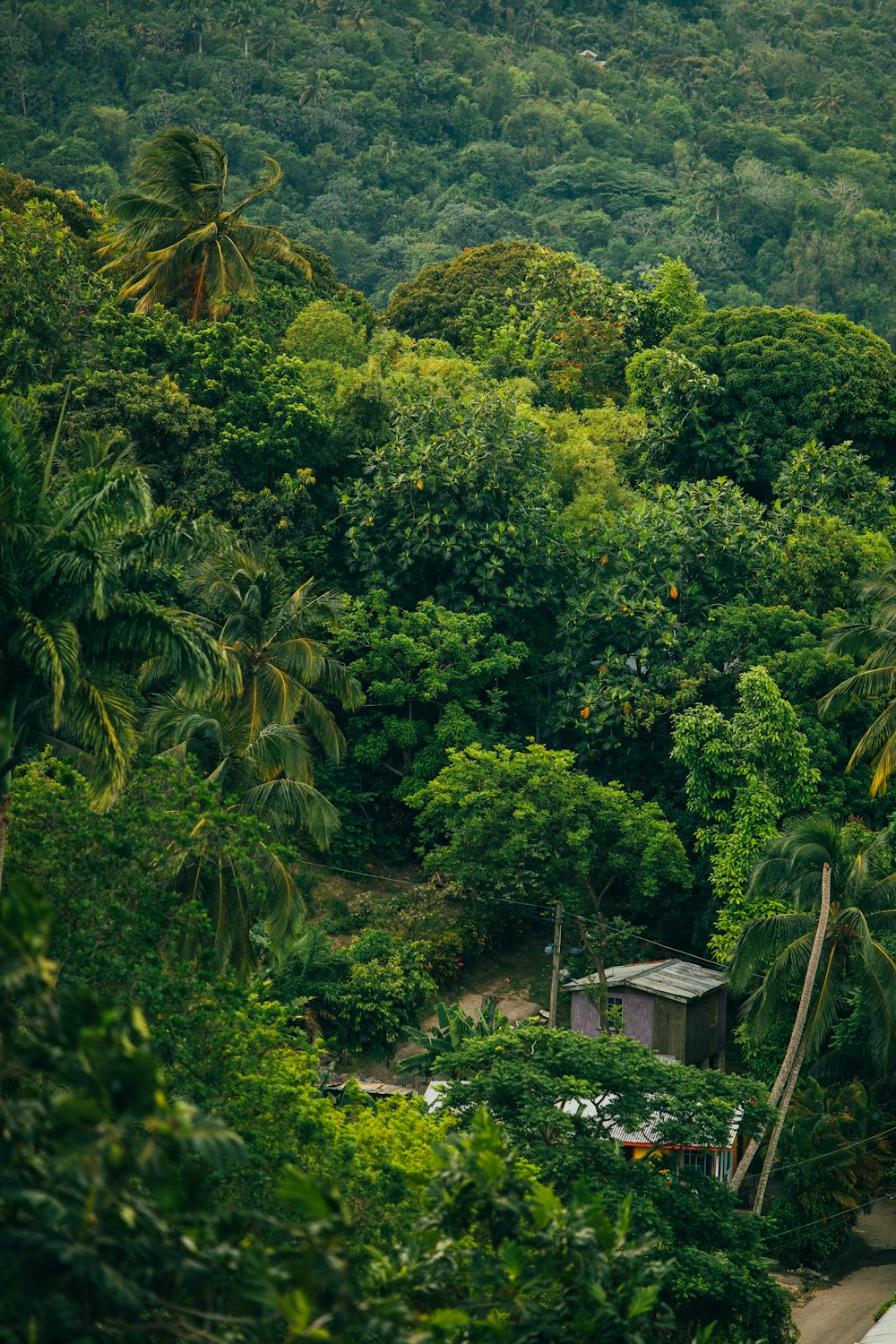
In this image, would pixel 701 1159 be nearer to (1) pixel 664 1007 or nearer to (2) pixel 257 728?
(1) pixel 664 1007

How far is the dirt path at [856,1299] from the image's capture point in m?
22.7

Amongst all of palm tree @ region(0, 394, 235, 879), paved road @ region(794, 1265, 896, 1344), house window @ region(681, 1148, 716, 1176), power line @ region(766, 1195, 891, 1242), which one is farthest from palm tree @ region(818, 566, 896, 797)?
palm tree @ region(0, 394, 235, 879)

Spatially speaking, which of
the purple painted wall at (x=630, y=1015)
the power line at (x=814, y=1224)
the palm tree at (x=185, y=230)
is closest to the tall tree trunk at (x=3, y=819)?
the purple painted wall at (x=630, y=1015)

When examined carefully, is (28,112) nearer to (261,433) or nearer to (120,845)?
(261,433)

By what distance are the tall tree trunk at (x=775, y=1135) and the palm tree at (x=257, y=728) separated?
26.1 feet

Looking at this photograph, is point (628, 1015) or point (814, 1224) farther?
point (628, 1015)

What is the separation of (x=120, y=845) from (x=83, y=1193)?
8094 mm

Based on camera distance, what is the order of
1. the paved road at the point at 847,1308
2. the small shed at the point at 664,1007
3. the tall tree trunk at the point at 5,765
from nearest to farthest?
the tall tree trunk at the point at 5,765 < the paved road at the point at 847,1308 < the small shed at the point at 664,1007

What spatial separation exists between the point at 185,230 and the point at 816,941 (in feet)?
70.8

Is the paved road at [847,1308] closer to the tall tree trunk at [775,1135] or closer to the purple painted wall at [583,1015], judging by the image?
the tall tree trunk at [775,1135]

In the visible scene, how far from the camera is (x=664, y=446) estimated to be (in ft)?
129

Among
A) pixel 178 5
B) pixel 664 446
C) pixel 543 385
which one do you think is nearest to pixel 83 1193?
pixel 664 446

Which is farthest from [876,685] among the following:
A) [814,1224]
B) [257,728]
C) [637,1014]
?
[257,728]

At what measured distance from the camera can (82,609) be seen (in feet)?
50.3
